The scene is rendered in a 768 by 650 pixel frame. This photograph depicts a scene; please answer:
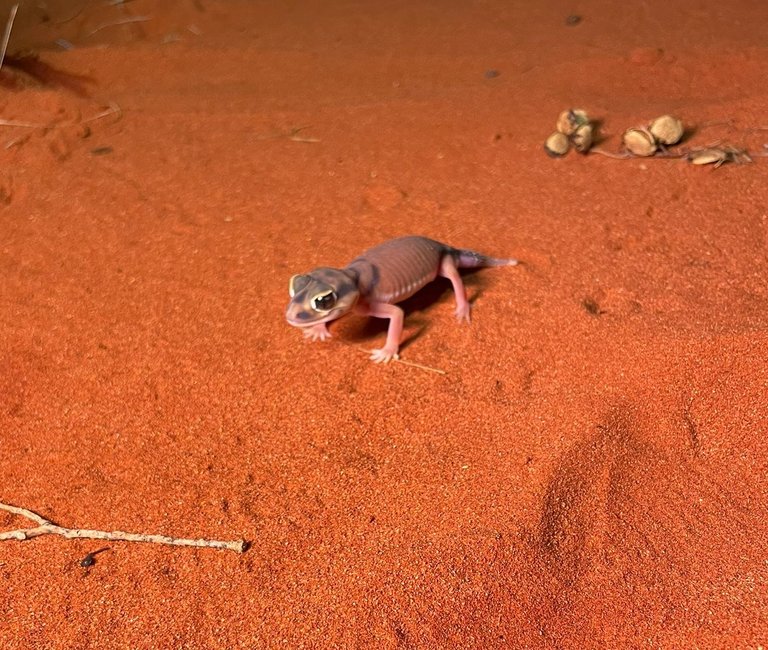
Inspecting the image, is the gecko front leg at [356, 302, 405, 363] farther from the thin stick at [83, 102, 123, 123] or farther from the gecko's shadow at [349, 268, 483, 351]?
the thin stick at [83, 102, 123, 123]

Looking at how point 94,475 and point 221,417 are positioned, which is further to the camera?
point 221,417

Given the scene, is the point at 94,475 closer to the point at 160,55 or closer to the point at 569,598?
the point at 569,598

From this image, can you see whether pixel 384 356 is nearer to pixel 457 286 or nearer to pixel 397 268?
pixel 397 268

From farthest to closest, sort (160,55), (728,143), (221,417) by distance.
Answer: (160,55), (728,143), (221,417)

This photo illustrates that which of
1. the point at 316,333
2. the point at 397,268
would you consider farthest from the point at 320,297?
the point at 397,268

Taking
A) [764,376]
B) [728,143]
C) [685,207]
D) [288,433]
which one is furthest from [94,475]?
[728,143]

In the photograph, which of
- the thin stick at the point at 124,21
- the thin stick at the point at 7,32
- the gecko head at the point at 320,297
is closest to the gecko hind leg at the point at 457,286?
the gecko head at the point at 320,297
